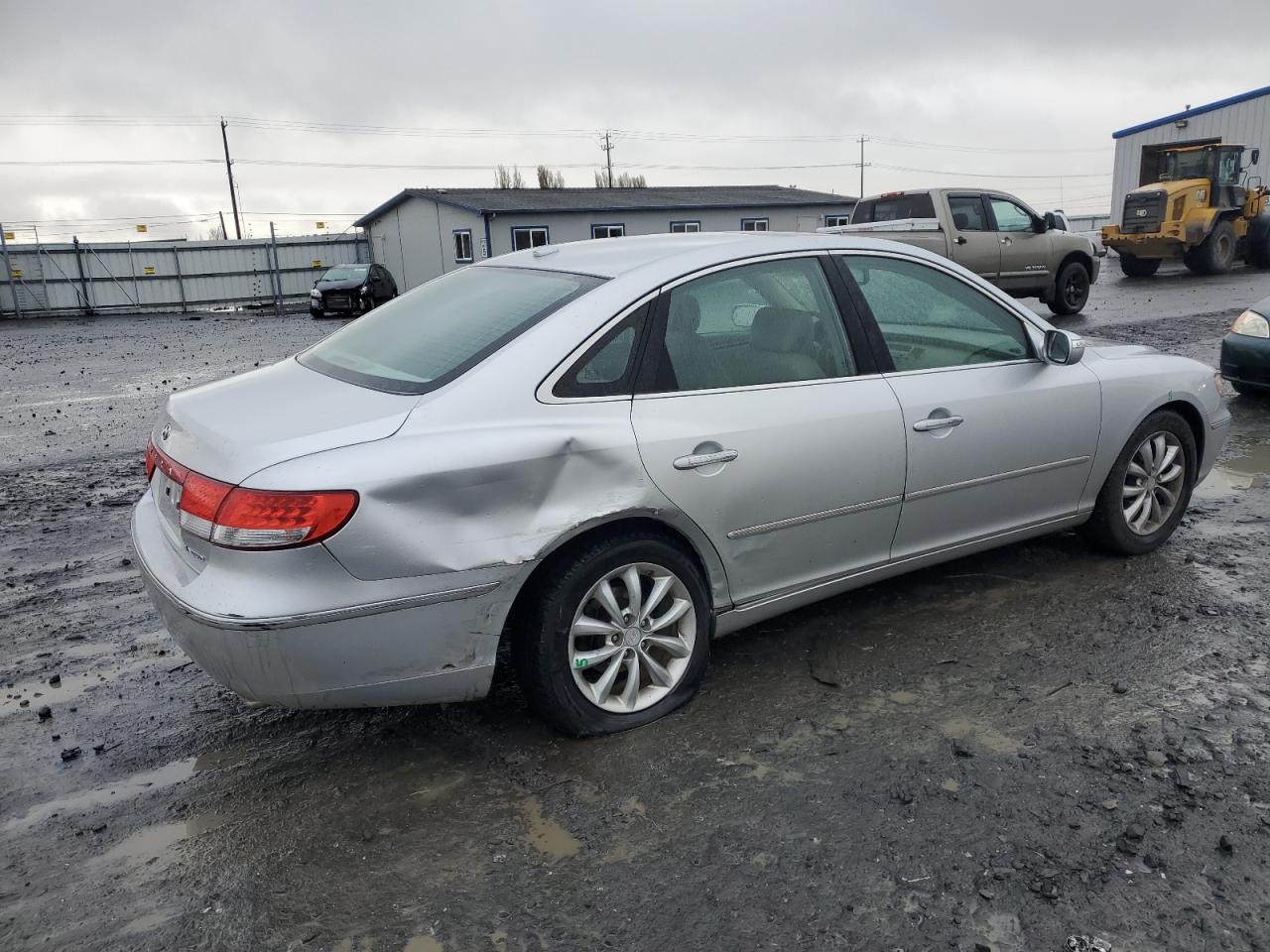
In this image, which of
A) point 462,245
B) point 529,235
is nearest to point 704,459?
point 529,235

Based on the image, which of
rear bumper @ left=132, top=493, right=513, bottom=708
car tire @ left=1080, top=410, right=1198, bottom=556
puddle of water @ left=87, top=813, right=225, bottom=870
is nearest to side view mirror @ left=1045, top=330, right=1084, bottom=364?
car tire @ left=1080, top=410, right=1198, bottom=556

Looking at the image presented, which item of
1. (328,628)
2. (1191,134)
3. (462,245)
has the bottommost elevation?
(328,628)

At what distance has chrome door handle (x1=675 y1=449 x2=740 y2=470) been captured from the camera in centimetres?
322

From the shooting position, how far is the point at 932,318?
4.07 meters

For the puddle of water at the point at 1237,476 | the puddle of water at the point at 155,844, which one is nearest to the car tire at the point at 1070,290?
the puddle of water at the point at 1237,476

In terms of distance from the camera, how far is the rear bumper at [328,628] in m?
2.72

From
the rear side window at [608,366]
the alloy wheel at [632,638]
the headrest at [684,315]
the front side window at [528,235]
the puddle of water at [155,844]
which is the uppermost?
the front side window at [528,235]

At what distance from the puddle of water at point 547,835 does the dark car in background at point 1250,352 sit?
7463mm

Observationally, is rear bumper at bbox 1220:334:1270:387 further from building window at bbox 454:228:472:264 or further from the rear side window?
building window at bbox 454:228:472:264

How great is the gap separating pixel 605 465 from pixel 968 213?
13.3m

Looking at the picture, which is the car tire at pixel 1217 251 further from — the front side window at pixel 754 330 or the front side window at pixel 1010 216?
the front side window at pixel 754 330

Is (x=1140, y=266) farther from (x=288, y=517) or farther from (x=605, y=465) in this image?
(x=288, y=517)

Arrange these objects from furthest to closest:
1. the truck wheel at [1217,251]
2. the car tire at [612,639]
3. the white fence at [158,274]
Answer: the white fence at [158,274], the truck wheel at [1217,251], the car tire at [612,639]

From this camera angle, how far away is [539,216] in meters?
32.7
